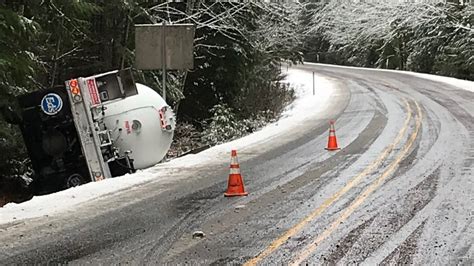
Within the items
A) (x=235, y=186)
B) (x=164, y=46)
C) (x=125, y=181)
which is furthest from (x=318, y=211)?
(x=164, y=46)

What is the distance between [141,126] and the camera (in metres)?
12.5

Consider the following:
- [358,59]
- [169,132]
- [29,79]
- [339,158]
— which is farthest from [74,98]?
[358,59]

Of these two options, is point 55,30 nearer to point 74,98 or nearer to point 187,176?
point 74,98

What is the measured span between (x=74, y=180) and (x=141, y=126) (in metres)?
1.77

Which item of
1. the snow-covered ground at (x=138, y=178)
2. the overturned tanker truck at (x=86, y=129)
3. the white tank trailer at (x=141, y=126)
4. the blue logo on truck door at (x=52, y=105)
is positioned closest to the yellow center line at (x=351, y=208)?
the snow-covered ground at (x=138, y=178)

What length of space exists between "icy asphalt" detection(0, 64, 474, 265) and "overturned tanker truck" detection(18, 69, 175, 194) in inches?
66.7

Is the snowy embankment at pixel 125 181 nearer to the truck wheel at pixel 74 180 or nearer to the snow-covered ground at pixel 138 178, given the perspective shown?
the snow-covered ground at pixel 138 178

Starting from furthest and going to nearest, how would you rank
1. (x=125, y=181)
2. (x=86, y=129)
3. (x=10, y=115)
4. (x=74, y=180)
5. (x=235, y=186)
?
(x=74, y=180) < (x=86, y=129) < (x=10, y=115) < (x=125, y=181) < (x=235, y=186)

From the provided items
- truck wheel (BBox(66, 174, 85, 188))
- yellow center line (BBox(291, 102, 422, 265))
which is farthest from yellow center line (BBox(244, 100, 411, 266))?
truck wheel (BBox(66, 174, 85, 188))

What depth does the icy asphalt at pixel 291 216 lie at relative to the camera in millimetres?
5941

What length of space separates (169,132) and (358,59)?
1862 inches

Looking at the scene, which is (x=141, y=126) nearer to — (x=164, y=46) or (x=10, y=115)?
(x=10, y=115)

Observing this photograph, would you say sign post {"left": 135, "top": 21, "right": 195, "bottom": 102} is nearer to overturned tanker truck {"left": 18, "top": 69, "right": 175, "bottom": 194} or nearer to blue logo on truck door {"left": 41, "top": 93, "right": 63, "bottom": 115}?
overturned tanker truck {"left": 18, "top": 69, "right": 175, "bottom": 194}

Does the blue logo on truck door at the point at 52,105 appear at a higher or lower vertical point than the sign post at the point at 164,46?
lower
